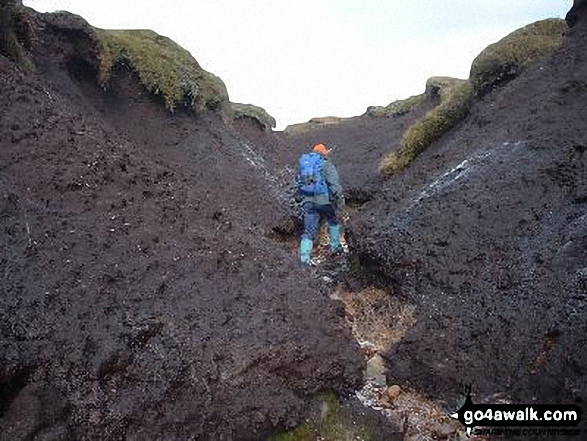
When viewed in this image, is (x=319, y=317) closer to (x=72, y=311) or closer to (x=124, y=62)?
(x=72, y=311)

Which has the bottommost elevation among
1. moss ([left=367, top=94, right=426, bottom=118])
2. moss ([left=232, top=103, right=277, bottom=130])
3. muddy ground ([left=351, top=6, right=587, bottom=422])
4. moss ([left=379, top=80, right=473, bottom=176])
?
muddy ground ([left=351, top=6, right=587, bottom=422])

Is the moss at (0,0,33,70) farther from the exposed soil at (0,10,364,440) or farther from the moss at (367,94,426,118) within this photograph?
the moss at (367,94,426,118)

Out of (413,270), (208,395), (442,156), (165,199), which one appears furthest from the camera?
(442,156)

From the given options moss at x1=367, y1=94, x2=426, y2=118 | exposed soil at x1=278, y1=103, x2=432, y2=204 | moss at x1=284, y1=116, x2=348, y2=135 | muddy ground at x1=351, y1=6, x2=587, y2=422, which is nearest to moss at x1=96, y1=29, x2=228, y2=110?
exposed soil at x1=278, y1=103, x2=432, y2=204

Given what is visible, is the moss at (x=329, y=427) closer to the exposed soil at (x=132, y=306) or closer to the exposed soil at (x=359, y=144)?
the exposed soil at (x=132, y=306)

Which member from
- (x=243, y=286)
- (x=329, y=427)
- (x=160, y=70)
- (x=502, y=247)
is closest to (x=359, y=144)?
(x=160, y=70)

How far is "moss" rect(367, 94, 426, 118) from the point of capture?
89.0 ft

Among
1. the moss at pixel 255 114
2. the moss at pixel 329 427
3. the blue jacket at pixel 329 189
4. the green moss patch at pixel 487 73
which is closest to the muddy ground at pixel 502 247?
the blue jacket at pixel 329 189

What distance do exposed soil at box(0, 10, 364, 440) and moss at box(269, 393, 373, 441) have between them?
15 centimetres

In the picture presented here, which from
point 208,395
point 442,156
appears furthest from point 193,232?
point 442,156

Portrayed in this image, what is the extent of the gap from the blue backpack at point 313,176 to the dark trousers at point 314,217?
28 centimetres

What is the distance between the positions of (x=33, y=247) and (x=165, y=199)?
2042 millimetres

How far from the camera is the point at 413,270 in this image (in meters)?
8.59

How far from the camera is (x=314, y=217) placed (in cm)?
1109
